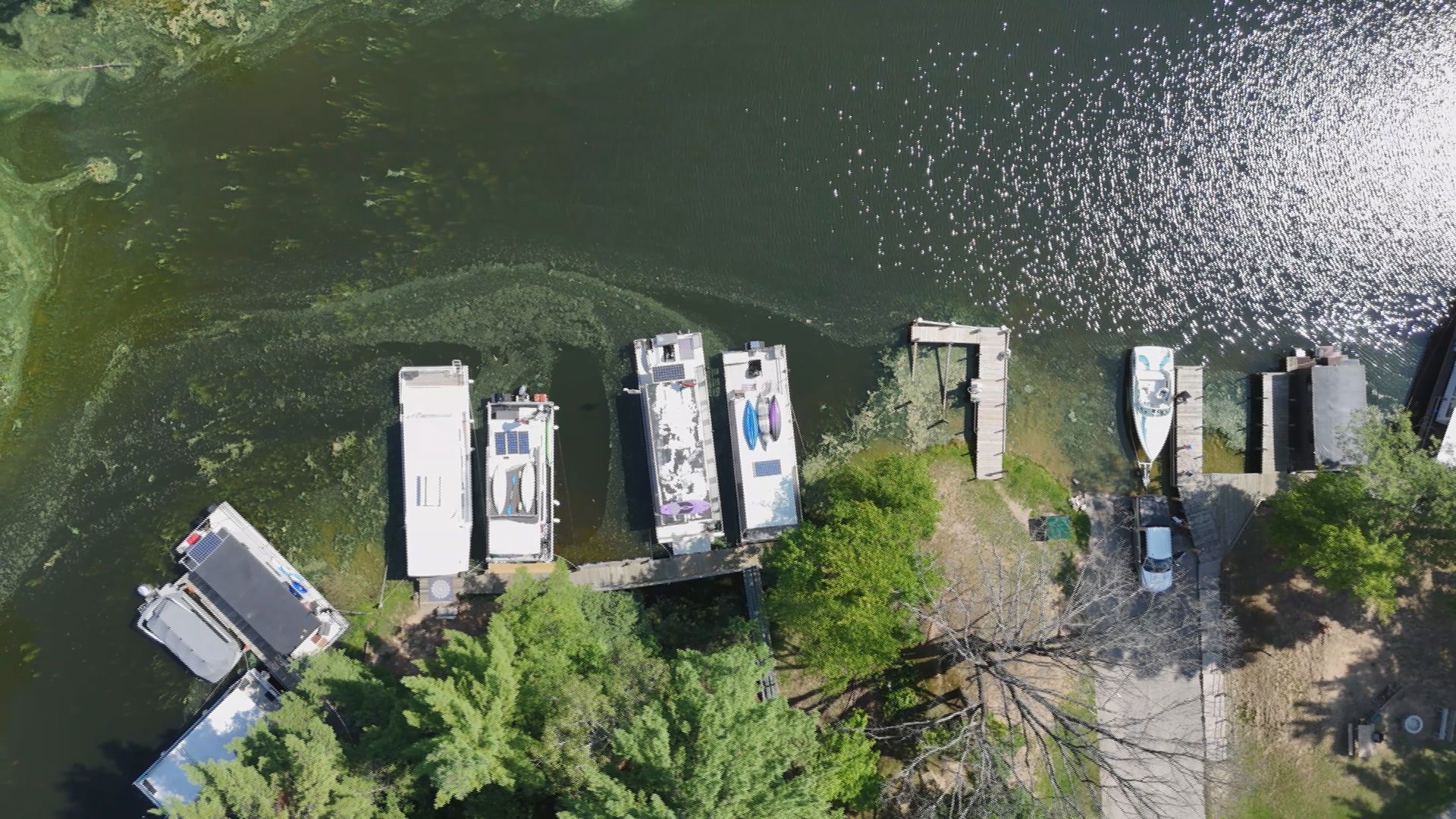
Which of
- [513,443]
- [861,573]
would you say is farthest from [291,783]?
[861,573]

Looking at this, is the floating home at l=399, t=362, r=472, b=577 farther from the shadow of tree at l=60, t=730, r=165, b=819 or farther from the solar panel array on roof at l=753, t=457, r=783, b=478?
the shadow of tree at l=60, t=730, r=165, b=819

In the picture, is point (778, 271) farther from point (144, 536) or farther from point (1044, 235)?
point (144, 536)

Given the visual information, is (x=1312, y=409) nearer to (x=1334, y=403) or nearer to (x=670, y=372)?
(x=1334, y=403)

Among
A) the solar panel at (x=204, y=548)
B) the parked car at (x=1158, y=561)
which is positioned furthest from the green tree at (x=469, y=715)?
the parked car at (x=1158, y=561)

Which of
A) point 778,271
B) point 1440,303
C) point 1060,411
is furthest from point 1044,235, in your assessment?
point 1440,303

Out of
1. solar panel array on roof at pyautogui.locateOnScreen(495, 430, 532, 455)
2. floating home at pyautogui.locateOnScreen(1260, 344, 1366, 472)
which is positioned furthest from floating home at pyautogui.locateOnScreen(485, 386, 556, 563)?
floating home at pyautogui.locateOnScreen(1260, 344, 1366, 472)
